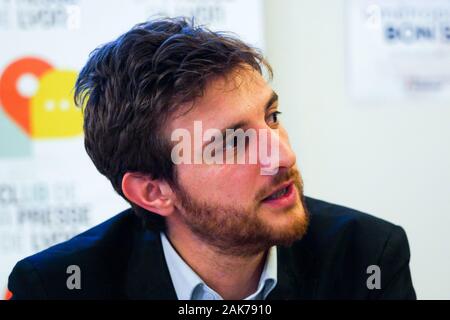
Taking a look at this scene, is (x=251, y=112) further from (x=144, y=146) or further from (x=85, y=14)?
(x=85, y=14)

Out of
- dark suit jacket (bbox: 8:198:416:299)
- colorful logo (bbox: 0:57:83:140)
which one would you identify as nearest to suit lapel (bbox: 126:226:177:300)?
dark suit jacket (bbox: 8:198:416:299)

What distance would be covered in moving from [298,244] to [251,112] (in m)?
0.26

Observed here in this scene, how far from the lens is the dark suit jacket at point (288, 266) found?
79 centimetres

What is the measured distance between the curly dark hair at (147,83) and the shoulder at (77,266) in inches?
4.4

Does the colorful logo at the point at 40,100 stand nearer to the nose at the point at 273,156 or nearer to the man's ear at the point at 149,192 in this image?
the man's ear at the point at 149,192

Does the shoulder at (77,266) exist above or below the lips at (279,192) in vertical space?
below

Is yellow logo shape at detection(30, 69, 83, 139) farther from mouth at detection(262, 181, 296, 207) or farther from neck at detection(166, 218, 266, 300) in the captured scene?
mouth at detection(262, 181, 296, 207)

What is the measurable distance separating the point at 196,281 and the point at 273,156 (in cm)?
26

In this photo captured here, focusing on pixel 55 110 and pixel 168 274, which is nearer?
pixel 168 274

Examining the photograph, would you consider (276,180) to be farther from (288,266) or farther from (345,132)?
(345,132)

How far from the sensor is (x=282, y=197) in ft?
2.50

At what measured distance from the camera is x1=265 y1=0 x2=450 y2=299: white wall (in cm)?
110

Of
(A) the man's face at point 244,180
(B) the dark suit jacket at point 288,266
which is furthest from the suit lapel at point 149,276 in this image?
(A) the man's face at point 244,180

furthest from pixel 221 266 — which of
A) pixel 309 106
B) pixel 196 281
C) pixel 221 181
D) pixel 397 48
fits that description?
pixel 397 48
